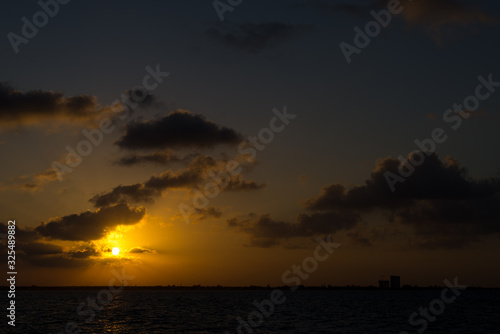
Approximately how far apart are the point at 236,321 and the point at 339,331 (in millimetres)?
26789

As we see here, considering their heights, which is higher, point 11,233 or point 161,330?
point 11,233

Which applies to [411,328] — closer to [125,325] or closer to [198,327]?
[198,327]

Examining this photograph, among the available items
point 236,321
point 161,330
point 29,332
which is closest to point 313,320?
point 236,321

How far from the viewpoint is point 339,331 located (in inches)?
3462

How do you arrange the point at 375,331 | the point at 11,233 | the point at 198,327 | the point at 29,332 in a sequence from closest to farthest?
1. the point at 11,233
2. the point at 29,332
3. the point at 375,331
4. the point at 198,327

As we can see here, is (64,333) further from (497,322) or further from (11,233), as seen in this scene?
(497,322)

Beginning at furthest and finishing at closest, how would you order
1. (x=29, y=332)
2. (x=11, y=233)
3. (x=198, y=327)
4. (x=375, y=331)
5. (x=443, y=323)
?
(x=443, y=323) < (x=198, y=327) < (x=375, y=331) < (x=29, y=332) < (x=11, y=233)

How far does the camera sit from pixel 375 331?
89000mm

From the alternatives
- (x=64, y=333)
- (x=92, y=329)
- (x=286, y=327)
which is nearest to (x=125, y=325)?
(x=92, y=329)

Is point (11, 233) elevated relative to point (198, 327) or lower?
elevated

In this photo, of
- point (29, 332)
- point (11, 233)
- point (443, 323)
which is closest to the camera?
point (11, 233)

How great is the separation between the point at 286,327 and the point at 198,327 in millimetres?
16133

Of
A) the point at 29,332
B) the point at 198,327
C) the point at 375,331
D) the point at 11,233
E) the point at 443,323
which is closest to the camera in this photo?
the point at 11,233

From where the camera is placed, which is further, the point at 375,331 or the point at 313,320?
the point at 313,320
